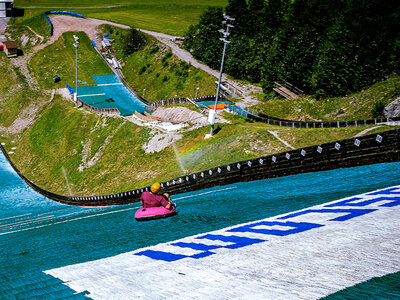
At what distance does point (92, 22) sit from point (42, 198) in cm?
8156

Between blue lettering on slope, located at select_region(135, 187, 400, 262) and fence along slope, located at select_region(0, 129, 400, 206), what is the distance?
4838 millimetres

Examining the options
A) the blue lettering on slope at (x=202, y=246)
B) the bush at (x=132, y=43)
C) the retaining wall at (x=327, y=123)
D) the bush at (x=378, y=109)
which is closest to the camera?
the blue lettering on slope at (x=202, y=246)

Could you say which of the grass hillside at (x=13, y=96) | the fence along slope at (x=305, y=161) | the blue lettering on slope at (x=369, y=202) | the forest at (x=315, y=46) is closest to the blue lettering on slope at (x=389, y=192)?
the blue lettering on slope at (x=369, y=202)

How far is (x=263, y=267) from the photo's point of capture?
1088cm

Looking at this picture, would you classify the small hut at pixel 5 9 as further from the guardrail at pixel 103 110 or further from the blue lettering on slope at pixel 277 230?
the blue lettering on slope at pixel 277 230

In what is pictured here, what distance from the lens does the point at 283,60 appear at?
7562cm

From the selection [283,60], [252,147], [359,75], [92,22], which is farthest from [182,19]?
[252,147]

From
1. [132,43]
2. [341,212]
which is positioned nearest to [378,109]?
[341,212]

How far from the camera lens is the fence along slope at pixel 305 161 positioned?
23.2 meters

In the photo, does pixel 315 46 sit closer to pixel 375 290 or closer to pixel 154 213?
pixel 154 213

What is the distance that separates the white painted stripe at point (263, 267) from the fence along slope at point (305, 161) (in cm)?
916

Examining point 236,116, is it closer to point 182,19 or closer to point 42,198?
point 42,198

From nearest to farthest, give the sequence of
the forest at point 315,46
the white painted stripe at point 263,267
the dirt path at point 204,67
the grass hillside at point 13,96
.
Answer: the white painted stripe at point 263,267 < the forest at point 315,46 < the dirt path at point 204,67 < the grass hillside at point 13,96

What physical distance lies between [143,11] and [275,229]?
12517 cm
